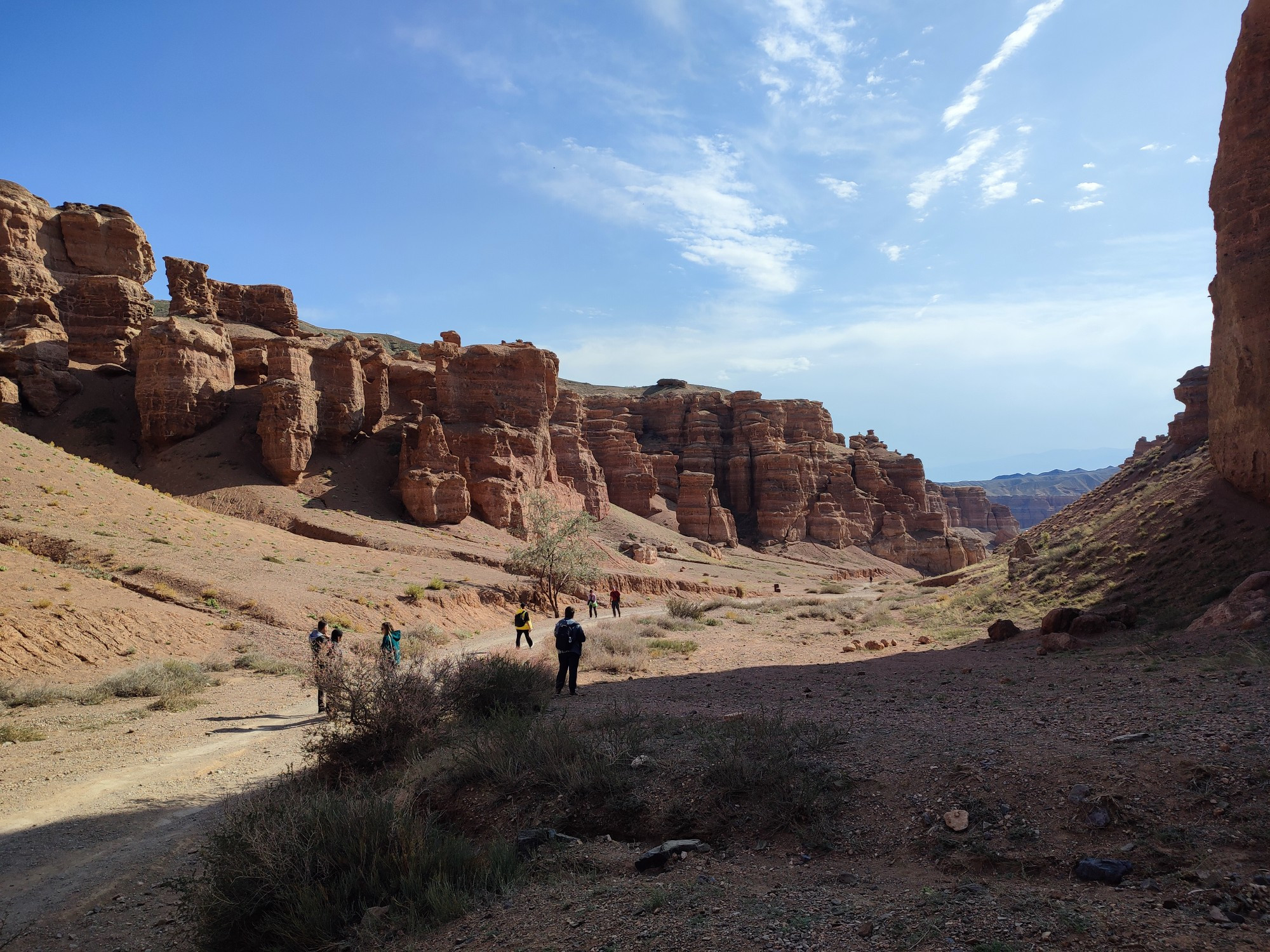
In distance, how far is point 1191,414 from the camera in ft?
83.4

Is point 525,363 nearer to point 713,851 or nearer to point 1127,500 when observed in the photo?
point 1127,500

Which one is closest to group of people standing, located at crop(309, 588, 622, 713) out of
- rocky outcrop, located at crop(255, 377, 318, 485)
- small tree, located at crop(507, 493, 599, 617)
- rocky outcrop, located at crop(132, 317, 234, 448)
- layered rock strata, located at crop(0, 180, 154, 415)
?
small tree, located at crop(507, 493, 599, 617)

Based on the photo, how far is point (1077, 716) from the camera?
7871 millimetres

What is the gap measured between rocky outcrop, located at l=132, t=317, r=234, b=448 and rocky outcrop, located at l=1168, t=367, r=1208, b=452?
4486 cm

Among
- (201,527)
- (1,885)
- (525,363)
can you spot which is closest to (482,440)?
(525,363)

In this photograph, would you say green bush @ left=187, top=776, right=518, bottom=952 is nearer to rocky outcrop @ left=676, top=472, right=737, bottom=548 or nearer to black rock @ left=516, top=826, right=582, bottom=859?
black rock @ left=516, top=826, right=582, bottom=859

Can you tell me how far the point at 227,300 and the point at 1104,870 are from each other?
59.8 meters

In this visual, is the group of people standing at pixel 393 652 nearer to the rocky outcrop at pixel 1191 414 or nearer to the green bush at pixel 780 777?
the green bush at pixel 780 777

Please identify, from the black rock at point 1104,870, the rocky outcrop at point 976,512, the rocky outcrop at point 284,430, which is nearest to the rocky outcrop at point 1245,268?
the black rock at point 1104,870

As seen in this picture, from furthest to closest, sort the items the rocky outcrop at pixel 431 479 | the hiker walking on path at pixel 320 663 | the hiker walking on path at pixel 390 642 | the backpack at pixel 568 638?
the rocky outcrop at pixel 431 479, the hiker walking on path at pixel 390 642, the backpack at pixel 568 638, the hiker walking on path at pixel 320 663

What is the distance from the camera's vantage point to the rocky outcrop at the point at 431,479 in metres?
40.1

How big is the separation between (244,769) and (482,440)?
36.8m

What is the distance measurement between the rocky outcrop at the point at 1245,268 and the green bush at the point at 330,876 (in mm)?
18232

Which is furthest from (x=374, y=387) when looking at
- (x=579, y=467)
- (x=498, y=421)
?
(x=579, y=467)
